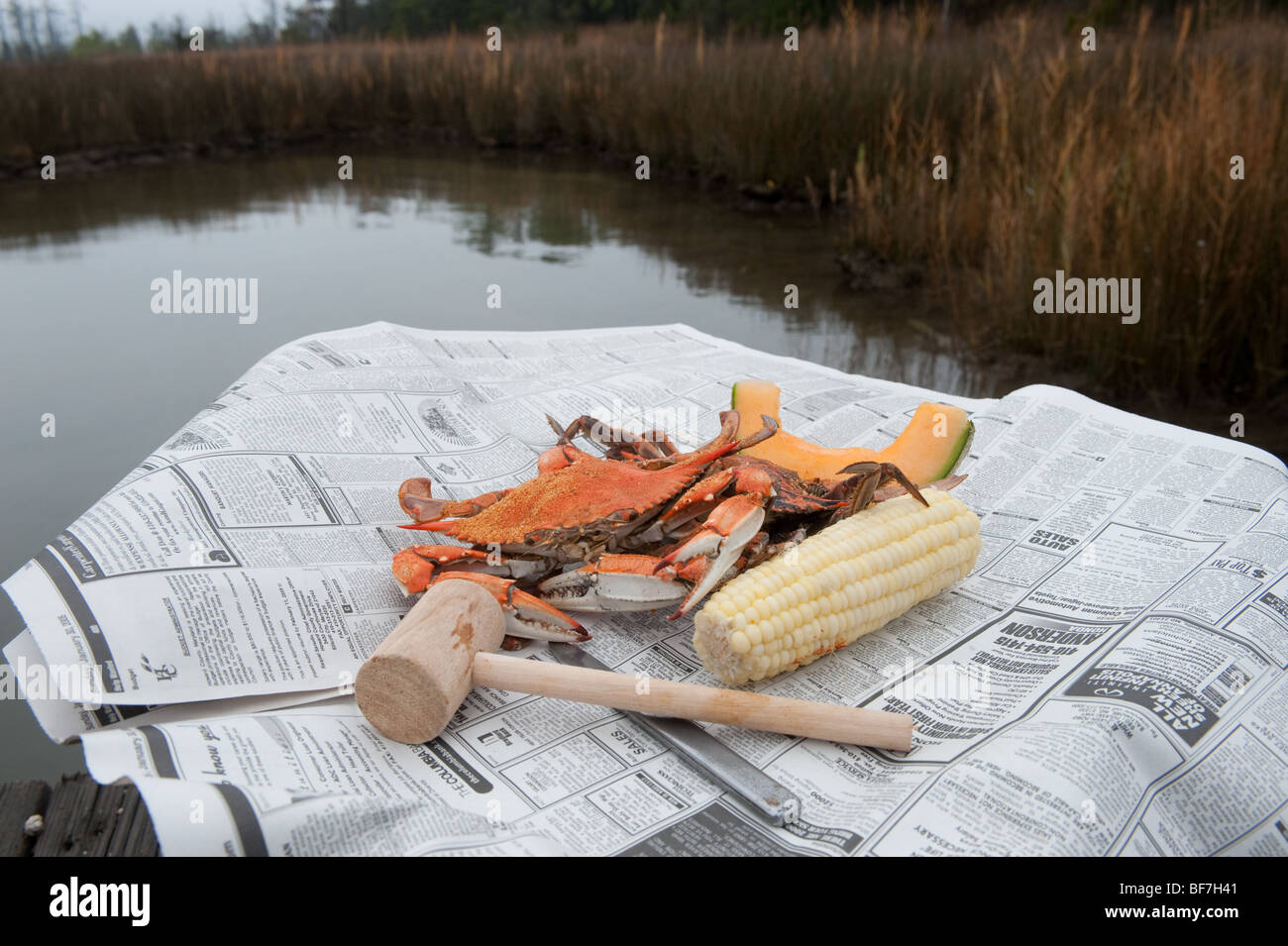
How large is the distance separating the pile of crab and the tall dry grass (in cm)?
158

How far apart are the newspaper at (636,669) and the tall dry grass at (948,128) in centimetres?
75

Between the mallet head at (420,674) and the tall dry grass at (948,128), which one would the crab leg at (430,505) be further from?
the tall dry grass at (948,128)

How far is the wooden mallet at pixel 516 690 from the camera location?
4.19ft

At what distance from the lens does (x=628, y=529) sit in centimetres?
158

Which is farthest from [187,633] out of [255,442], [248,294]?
[248,294]

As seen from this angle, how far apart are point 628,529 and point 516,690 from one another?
13.8 inches

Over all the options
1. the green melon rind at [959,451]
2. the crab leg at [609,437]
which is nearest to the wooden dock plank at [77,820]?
the crab leg at [609,437]

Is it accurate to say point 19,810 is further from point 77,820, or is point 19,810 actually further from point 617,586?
point 617,586

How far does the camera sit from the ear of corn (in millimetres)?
1370

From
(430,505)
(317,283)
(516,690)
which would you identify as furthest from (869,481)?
(317,283)

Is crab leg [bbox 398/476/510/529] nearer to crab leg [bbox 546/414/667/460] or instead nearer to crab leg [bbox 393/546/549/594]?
crab leg [bbox 393/546/549/594]

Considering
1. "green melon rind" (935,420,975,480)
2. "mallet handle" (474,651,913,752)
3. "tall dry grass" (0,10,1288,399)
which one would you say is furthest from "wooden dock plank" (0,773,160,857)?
"tall dry grass" (0,10,1288,399)

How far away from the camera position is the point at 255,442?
1953 mm

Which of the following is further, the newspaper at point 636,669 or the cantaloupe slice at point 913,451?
the cantaloupe slice at point 913,451
